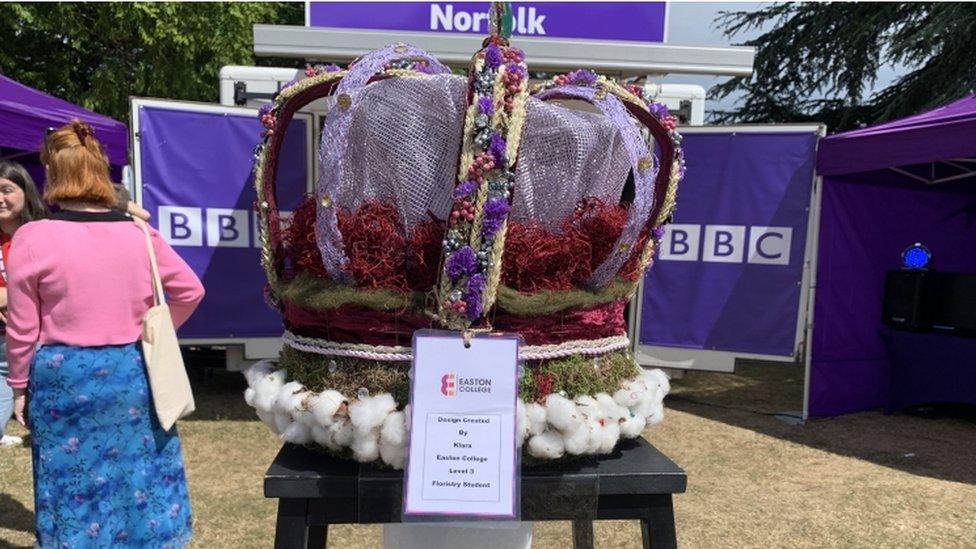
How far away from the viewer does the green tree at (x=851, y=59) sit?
343 inches

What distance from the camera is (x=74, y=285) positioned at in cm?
218

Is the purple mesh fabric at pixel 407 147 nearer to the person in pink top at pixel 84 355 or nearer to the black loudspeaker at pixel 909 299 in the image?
the person in pink top at pixel 84 355

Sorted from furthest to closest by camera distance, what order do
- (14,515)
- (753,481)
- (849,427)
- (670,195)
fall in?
(849,427)
(753,481)
(14,515)
(670,195)

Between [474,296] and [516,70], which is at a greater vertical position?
[516,70]

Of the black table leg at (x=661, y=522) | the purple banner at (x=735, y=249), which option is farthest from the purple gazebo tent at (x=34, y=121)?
the black table leg at (x=661, y=522)

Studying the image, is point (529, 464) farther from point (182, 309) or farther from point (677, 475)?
point (182, 309)

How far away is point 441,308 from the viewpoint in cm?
141

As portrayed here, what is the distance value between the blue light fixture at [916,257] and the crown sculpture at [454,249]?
200 inches

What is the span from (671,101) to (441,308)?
4881 mm

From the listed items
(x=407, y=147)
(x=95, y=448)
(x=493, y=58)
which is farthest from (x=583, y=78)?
(x=95, y=448)

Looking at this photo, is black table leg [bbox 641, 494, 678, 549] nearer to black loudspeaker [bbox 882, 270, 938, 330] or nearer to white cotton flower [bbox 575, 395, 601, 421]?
white cotton flower [bbox 575, 395, 601, 421]

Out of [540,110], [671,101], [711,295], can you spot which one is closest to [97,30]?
[671,101]

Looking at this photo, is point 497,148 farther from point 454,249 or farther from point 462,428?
point 462,428

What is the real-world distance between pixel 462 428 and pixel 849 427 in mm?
5149
